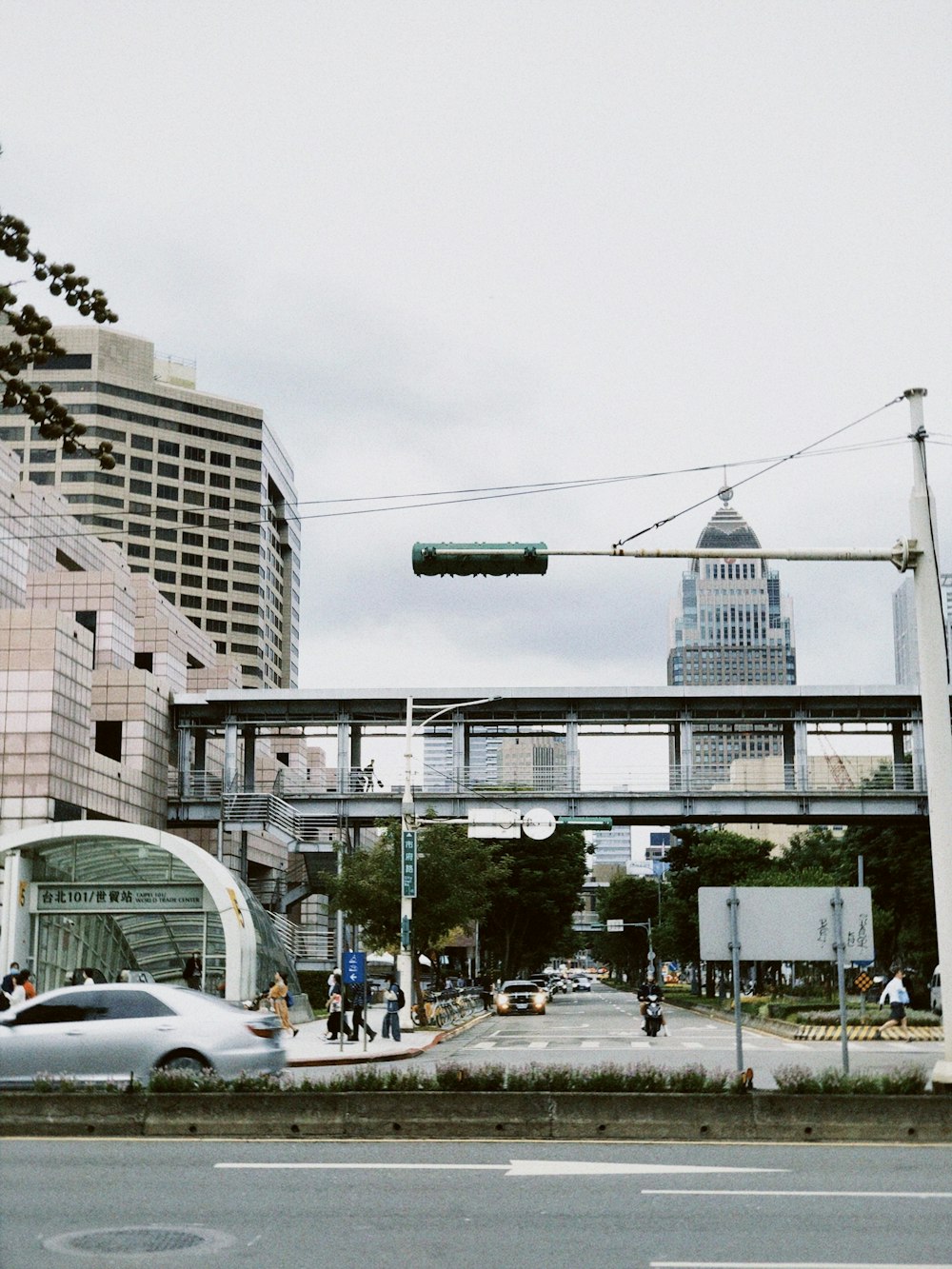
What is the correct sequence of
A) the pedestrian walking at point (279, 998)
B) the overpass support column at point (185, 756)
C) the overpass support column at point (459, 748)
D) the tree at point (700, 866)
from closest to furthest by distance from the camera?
the pedestrian walking at point (279, 998) < the overpass support column at point (459, 748) < the overpass support column at point (185, 756) < the tree at point (700, 866)

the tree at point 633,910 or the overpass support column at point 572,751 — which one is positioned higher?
the overpass support column at point 572,751

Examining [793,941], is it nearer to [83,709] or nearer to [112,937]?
[112,937]

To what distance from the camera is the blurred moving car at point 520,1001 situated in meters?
58.6

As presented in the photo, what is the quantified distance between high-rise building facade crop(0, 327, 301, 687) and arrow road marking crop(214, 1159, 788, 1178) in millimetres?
127564

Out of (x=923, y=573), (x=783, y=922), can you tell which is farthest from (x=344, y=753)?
(x=923, y=573)

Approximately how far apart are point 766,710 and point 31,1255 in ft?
199

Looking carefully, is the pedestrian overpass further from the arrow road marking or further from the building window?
the arrow road marking

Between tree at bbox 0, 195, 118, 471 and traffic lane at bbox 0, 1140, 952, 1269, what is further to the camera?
traffic lane at bbox 0, 1140, 952, 1269

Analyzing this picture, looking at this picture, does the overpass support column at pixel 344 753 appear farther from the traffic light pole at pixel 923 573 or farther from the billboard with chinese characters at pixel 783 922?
the traffic light pole at pixel 923 573

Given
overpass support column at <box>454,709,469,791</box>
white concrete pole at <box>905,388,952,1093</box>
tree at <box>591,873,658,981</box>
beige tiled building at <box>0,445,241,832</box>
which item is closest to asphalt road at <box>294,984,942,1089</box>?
white concrete pole at <box>905,388,952,1093</box>

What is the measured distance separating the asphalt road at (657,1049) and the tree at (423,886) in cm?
372

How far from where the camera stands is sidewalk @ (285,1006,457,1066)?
29328 millimetres

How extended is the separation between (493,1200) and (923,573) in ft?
32.4

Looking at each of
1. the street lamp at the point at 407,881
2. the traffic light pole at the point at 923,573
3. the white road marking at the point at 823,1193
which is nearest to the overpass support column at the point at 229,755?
the street lamp at the point at 407,881
